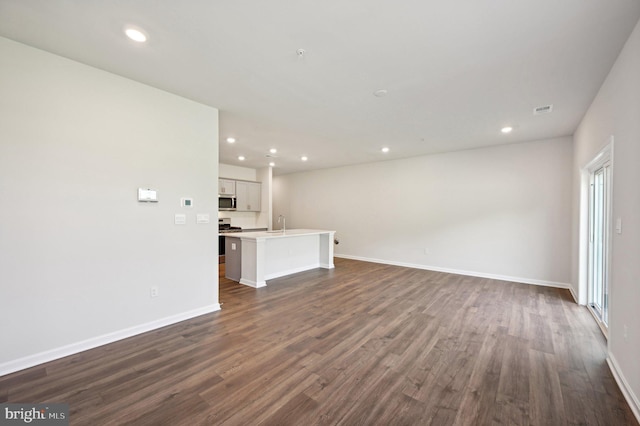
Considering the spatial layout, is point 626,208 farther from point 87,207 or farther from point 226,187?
point 226,187

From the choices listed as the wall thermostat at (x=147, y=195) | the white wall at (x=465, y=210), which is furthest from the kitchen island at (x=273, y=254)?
the wall thermostat at (x=147, y=195)

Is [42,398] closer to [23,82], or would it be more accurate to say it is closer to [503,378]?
[23,82]

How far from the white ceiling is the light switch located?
149 centimetres

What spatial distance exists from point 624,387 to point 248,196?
26.3 ft

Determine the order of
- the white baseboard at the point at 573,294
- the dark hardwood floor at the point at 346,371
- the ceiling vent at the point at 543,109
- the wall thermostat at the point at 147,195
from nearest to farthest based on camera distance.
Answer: the dark hardwood floor at the point at 346,371 < the wall thermostat at the point at 147,195 < the ceiling vent at the point at 543,109 < the white baseboard at the point at 573,294

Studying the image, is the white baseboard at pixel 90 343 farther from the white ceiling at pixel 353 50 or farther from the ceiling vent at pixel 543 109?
the ceiling vent at pixel 543 109

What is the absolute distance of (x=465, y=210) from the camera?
5.86 m

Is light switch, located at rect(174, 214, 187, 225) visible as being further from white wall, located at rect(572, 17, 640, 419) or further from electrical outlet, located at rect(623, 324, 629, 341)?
electrical outlet, located at rect(623, 324, 629, 341)

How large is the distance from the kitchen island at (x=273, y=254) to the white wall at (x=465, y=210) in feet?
5.18

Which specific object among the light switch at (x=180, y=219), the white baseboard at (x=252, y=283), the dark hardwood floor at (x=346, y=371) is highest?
the light switch at (x=180, y=219)

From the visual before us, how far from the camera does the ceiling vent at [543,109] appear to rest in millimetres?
3520

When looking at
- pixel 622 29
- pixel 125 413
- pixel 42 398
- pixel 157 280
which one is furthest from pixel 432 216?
pixel 42 398

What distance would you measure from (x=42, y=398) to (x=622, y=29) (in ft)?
17.0

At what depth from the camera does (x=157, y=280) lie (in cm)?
311
